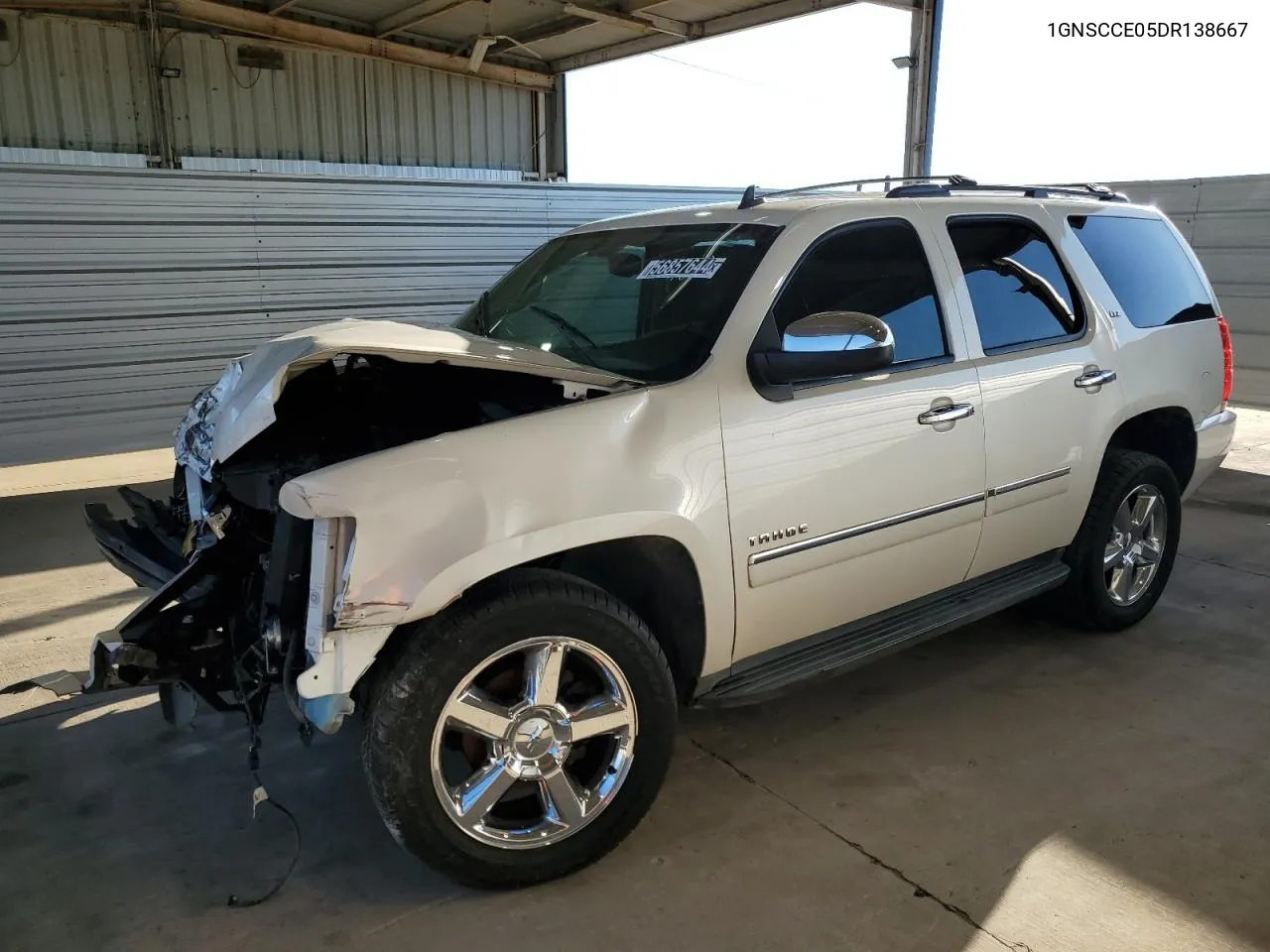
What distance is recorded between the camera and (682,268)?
327 cm

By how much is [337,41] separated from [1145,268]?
11032 mm

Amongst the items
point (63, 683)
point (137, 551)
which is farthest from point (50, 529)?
point (63, 683)

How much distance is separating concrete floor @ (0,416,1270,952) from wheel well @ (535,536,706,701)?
0.54 metres

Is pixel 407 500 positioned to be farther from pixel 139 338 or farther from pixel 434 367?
pixel 139 338

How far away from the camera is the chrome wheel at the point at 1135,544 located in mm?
4290

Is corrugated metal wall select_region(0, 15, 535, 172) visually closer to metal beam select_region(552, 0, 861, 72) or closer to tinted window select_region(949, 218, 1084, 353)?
metal beam select_region(552, 0, 861, 72)

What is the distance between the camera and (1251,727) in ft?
11.7

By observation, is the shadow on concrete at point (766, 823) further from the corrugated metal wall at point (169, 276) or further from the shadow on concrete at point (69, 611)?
the corrugated metal wall at point (169, 276)

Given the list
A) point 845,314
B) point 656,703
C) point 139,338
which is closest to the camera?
point 656,703

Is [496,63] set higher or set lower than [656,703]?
higher

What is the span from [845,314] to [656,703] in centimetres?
130

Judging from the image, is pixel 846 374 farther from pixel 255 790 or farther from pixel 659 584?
pixel 255 790

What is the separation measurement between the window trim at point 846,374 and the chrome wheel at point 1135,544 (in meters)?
1.45

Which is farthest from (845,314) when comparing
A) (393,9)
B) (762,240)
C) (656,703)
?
(393,9)
